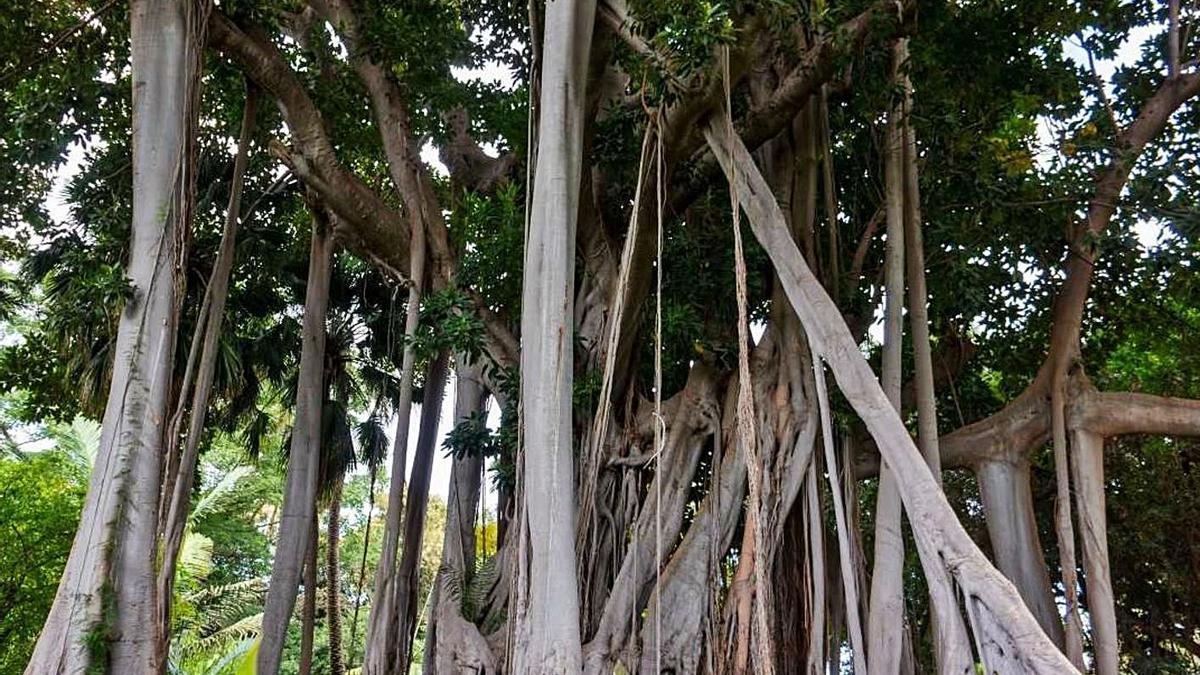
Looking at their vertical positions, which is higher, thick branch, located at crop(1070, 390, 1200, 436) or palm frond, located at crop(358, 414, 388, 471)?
palm frond, located at crop(358, 414, 388, 471)

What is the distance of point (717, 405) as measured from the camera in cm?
520

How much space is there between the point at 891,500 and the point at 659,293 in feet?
5.93

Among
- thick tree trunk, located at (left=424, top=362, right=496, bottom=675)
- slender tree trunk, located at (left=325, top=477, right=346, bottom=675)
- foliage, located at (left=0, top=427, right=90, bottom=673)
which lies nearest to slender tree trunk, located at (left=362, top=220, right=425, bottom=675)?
thick tree trunk, located at (left=424, top=362, right=496, bottom=675)

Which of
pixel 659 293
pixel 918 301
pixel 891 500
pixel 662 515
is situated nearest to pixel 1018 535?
pixel 891 500

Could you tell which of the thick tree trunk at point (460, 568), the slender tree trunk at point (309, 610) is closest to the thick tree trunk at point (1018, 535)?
the thick tree trunk at point (460, 568)

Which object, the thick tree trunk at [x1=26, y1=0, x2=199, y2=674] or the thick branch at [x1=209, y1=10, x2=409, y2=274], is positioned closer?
the thick tree trunk at [x1=26, y1=0, x2=199, y2=674]

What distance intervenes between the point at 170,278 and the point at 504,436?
6.73 ft

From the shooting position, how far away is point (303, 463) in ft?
21.8

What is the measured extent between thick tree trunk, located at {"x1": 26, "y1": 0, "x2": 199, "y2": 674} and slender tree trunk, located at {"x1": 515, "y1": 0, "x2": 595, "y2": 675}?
179 centimetres

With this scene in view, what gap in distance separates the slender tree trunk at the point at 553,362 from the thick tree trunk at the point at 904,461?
2.54ft

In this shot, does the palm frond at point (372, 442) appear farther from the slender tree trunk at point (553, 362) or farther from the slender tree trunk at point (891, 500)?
the slender tree trunk at point (891, 500)

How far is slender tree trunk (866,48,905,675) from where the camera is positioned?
14.0 feet

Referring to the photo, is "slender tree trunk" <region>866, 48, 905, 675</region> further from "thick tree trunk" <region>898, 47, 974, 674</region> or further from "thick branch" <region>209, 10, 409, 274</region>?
"thick branch" <region>209, 10, 409, 274</region>

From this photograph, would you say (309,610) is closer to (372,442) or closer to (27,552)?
(372,442)
